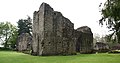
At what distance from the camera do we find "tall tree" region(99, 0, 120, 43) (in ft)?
61.7

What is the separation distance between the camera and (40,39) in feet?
108

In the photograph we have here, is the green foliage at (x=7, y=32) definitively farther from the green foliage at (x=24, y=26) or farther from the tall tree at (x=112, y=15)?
the tall tree at (x=112, y=15)

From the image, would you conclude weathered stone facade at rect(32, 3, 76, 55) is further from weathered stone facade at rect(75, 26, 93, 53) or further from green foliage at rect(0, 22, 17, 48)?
green foliage at rect(0, 22, 17, 48)

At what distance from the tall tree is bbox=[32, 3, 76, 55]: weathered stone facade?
12.0 m

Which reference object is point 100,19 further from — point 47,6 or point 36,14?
point 36,14

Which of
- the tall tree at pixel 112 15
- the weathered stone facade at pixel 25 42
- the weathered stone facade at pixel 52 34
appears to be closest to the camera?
the tall tree at pixel 112 15

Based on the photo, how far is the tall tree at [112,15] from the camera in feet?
61.7

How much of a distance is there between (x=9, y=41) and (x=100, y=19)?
4995 centimetres

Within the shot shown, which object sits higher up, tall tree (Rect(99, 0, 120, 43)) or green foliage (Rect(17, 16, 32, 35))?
green foliage (Rect(17, 16, 32, 35))

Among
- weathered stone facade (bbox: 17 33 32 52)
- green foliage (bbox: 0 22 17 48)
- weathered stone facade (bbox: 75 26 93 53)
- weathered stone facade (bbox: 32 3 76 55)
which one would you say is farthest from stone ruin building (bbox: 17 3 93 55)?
green foliage (bbox: 0 22 17 48)

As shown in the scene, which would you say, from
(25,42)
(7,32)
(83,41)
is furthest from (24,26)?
(83,41)

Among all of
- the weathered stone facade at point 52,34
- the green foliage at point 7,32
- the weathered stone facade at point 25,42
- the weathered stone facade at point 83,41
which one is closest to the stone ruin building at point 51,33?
the weathered stone facade at point 52,34

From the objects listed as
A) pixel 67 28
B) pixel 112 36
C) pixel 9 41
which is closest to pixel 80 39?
pixel 67 28

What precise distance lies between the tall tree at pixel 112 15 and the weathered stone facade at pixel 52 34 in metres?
12.0
